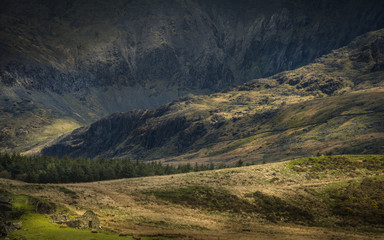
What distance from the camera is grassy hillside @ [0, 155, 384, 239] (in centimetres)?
6719

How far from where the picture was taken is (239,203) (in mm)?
88000

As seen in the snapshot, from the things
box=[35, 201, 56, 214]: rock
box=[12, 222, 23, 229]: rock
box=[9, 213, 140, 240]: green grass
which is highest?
box=[35, 201, 56, 214]: rock

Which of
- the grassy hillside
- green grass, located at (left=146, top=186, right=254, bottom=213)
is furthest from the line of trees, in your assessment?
green grass, located at (left=146, top=186, right=254, bottom=213)

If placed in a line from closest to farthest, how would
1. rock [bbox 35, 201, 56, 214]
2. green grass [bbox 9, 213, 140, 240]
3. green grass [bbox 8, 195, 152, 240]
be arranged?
green grass [bbox 9, 213, 140, 240]
green grass [bbox 8, 195, 152, 240]
rock [bbox 35, 201, 56, 214]

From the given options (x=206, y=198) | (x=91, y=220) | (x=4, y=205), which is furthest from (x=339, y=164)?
(x=4, y=205)

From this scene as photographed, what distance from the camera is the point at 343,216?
8138 cm

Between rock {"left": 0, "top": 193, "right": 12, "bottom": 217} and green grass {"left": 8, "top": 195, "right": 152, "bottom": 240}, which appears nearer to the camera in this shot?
green grass {"left": 8, "top": 195, "right": 152, "bottom": 240}

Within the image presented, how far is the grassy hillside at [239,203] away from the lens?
6719 cm

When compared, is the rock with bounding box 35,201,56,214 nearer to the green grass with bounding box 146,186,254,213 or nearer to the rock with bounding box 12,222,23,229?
the rock with bounding box 12,222,23,229

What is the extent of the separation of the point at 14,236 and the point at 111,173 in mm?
115666

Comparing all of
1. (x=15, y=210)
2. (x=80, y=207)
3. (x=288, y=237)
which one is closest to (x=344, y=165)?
(x=288, y=237)

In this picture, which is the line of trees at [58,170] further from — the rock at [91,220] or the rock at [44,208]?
the rock at [91,220]

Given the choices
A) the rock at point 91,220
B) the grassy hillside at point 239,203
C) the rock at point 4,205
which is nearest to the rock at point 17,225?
the grassy hillside at point 239,203

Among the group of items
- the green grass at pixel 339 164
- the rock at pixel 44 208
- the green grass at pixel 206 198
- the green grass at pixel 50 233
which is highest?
the green grass at pixel 339 164
